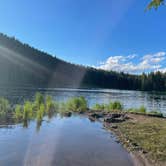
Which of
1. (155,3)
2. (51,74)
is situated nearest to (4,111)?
(155,3)

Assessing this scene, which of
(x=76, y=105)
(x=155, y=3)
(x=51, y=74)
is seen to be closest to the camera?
(x=155, y=3)

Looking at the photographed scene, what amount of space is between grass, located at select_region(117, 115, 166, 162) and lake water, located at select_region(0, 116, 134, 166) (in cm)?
62

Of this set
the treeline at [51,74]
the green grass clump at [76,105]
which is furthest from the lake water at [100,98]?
the treeline at [51,74]

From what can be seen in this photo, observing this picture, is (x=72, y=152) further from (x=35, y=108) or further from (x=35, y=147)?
(x=35, y=108)

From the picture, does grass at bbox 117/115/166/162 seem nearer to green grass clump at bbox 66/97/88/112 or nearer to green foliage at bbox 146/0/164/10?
green foliage at bbox 146/0/164/10

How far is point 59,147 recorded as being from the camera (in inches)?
331

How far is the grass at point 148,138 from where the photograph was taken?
24.5 feet

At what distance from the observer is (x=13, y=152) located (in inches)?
300

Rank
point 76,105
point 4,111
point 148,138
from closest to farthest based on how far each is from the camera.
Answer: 1. point 148,138
2. point 4,111
3. point 76,105

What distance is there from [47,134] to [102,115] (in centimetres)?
703

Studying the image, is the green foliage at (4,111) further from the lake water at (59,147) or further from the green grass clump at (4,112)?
the lake water at (59,147)

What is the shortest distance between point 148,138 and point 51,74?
128 metres

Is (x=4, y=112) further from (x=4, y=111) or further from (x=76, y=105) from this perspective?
(x=76, y=105)

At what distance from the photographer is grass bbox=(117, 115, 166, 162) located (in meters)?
7.47
